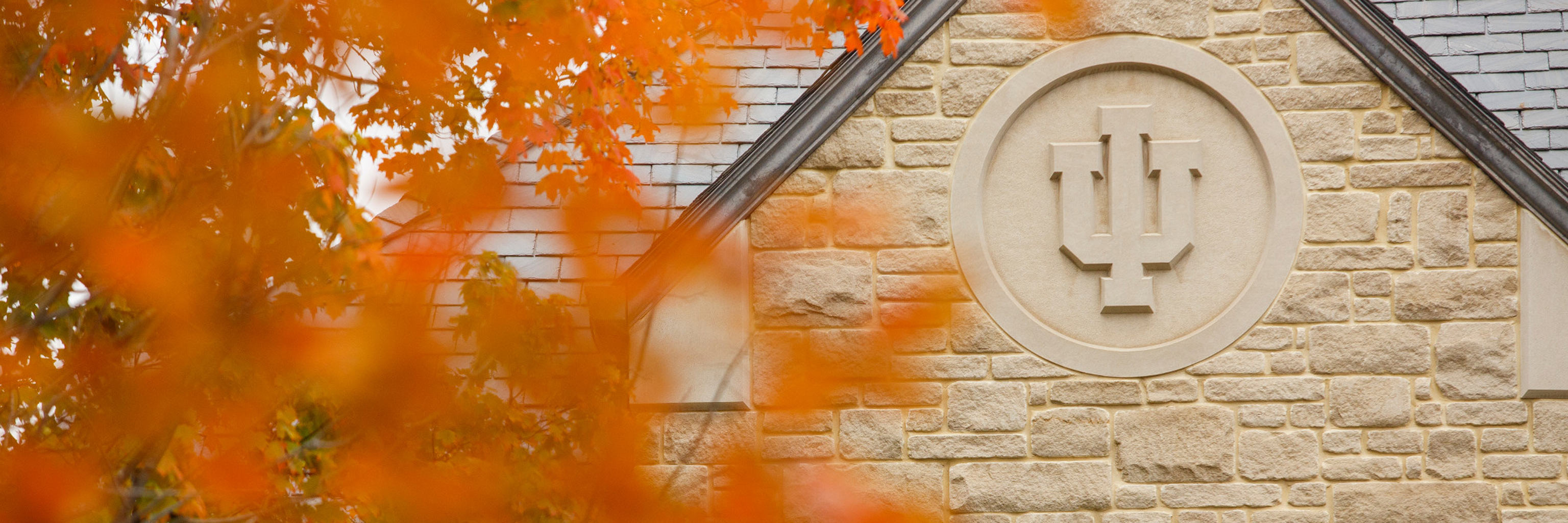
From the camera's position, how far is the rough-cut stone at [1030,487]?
4.86m

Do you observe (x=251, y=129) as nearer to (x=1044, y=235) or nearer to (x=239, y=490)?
(x=239, y=490)

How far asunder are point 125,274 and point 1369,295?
15.5 feet

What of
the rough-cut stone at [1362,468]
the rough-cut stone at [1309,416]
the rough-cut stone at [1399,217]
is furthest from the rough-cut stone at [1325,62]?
the rough-cut stone at [1362,468]

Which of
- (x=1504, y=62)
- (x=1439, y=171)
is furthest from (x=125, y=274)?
(x=1504, y=62)

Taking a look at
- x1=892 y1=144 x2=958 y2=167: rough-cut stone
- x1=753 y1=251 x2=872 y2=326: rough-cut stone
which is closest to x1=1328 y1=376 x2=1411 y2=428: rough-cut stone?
x1=892 y1=144 x2=958 y2=167: rough-cut stone

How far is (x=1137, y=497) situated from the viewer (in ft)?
15.9

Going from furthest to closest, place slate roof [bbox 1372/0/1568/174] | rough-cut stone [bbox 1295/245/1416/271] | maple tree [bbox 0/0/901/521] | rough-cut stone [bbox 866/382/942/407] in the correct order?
slate roof [bbox 1372/0/1568/174], rough-cut stone [bbox 1295/245/1416/271], rough-cut stone [bbox 866/382/942/407], maple tree [bbox 0/0/901/521]

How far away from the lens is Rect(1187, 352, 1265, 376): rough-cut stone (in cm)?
486

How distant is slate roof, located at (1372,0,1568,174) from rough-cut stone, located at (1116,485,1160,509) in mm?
2564

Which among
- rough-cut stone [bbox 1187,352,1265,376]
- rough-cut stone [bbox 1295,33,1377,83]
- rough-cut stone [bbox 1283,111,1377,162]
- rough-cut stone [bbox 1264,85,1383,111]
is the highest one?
rough-cut stone [bbox 1295,33,1377,83]

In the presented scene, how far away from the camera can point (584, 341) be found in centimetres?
246

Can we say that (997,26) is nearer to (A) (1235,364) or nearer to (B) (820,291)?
(B) (820,291)

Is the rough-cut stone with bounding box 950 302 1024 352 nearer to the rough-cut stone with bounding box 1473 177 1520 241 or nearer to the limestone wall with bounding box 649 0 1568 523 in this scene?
the limestone wall with bounding box 649 0 1568 523

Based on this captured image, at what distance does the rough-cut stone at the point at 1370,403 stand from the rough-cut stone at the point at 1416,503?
270 millimetres
